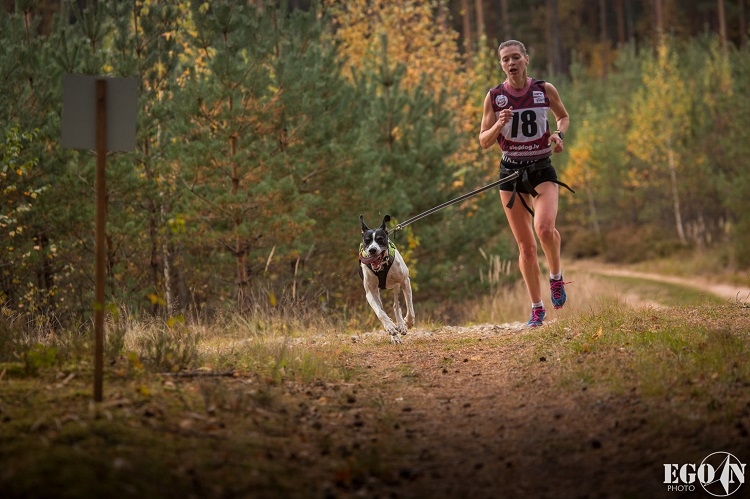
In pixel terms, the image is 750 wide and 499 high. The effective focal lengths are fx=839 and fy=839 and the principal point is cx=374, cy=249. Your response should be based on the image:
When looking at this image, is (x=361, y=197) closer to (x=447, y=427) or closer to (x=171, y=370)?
(x=171, y=370)

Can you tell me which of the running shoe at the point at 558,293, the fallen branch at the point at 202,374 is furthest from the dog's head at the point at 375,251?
the fallen branch at the point at 202,374

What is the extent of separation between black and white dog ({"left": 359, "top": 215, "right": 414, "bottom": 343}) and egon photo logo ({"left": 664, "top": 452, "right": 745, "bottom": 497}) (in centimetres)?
470

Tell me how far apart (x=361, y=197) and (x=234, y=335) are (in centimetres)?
533

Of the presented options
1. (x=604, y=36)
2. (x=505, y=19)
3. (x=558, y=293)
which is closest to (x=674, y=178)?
(x=505, y=19)

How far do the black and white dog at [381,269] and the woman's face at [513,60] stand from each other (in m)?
2.06

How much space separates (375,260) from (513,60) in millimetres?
2530

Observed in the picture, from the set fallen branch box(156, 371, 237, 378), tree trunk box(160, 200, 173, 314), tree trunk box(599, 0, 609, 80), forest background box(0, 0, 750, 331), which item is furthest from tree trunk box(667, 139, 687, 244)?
fallen branch box(156, 371, 237, 378)

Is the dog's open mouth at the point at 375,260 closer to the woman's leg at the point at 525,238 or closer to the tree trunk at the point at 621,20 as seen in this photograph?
the woman's leg at the point at 525,238

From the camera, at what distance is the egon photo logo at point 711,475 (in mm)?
4266

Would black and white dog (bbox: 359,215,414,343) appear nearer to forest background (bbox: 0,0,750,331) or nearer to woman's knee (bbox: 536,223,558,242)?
woman's knee (bbox: 536,223,558,242)

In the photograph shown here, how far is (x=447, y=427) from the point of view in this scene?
5562mm

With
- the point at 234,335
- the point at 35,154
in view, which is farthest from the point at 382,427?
the point at 35,154

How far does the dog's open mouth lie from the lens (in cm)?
902

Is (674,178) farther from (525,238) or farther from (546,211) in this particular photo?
(546,211)
